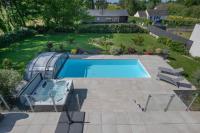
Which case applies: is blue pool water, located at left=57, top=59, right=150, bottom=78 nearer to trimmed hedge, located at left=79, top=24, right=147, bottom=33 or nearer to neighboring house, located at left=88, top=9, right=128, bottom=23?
Answer: trimmed hedge, located at left=79, top=24, right=147, bottom=33

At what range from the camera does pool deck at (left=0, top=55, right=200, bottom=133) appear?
9.86 meters

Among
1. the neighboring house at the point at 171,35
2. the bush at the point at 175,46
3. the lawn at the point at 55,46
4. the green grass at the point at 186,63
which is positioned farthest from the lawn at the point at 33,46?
the green grass at the point at 186,63

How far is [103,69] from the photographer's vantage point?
22.5m

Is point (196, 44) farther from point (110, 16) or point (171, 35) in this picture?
point (110, 16)

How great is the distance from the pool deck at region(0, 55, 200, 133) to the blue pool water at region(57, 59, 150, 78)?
3.38m

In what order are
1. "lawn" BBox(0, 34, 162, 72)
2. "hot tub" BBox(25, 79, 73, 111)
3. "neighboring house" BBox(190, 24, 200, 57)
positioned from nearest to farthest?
"hot tub" BBox(25, 79, 73, 111) → "lawn" BBox(0, 34, 162, 72) → "neighboring house" BBox(190, 24, 200, 57)

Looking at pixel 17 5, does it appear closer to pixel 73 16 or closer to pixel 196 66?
pixel 73 16

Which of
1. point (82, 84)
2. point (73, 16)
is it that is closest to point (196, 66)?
point (82, 84)

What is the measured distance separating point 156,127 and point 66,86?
24.0ft

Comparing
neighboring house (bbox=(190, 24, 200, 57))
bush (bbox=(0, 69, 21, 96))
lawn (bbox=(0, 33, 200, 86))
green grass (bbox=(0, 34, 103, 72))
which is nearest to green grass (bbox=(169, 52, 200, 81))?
lawn (bbox=(0, 33, 200, 86))

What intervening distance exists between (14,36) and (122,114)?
2557 cm

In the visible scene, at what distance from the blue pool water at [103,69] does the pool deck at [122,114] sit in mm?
3381

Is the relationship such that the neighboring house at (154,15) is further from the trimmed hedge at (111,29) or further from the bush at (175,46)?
the bush at (175,46)

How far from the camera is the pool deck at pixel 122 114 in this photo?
32.3ft
